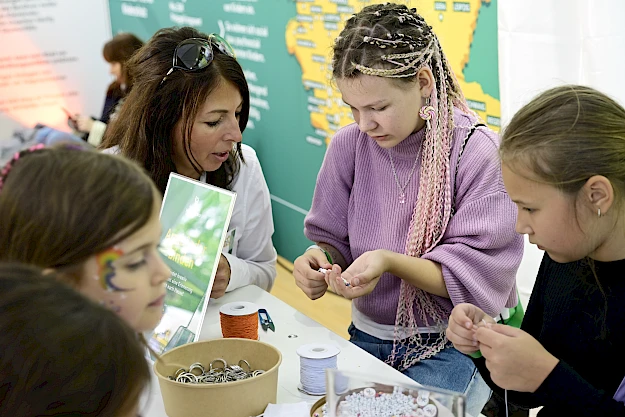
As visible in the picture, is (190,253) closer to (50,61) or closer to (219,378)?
(219,378)

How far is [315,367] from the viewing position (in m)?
1.43

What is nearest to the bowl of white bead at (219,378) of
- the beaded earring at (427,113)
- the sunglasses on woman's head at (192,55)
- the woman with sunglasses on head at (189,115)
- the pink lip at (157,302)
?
the pink lip at (157,302)

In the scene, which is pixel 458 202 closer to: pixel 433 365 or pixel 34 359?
pixel 433 365

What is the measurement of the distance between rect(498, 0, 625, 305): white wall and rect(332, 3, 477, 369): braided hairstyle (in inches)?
15.3

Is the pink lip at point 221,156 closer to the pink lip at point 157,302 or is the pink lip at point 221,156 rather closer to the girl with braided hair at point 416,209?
the girl with braided hair at point 416,209

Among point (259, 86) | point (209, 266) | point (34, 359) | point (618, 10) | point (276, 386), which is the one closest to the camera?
point (34, 359)

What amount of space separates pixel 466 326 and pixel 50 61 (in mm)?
5154

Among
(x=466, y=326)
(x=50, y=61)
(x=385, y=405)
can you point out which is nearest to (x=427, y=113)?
(x=466, y=326)

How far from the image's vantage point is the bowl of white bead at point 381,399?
3.22ft

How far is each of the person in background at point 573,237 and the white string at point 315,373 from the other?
0.26 metres

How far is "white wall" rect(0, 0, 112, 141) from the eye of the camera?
219 inches

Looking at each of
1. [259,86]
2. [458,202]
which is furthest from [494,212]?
[259,86]

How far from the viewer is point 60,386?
0.75 m

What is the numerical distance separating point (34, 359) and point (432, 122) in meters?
1.22
